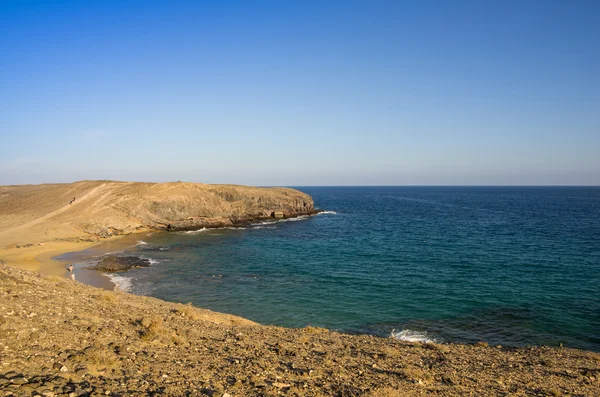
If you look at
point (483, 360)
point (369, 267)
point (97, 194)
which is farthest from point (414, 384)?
point (97, 194)

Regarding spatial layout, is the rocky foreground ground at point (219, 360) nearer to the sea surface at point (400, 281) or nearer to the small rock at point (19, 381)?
the small rock at point (19, 381)

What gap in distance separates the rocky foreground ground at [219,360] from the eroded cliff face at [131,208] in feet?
151

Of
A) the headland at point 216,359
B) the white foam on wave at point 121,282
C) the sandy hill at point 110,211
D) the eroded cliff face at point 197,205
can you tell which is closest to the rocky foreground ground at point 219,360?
the headland at point 216,359

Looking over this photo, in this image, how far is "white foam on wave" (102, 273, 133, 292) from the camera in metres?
31.5

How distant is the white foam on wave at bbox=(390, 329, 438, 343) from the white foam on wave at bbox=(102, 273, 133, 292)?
23.4 m

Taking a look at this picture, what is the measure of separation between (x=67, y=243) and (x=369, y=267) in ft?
143

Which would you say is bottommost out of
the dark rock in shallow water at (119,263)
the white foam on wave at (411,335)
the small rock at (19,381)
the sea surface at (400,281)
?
the white foam on wave at (411,335)

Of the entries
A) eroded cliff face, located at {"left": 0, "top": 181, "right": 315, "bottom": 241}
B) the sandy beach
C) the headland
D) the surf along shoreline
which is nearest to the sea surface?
the surf along shoreline

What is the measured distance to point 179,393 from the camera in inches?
392

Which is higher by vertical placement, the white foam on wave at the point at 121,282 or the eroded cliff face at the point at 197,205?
the eroded cliff face at the point at 197,205

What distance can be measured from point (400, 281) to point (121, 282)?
27398 millimetres

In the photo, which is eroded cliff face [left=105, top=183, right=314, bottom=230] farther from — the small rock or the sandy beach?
the small rock

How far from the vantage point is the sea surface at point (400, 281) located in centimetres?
2422

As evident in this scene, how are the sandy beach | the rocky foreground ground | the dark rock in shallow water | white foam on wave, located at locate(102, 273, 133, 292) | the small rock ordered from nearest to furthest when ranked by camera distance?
the small rock < the rocky foreground ground < white foam on wave, located at locate(102, 273, 133, 292) < the dark rock in shallow water < the sandy beach
